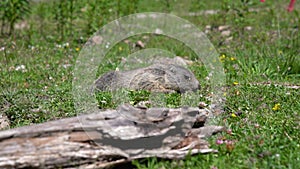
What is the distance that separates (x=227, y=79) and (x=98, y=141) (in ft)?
10.5

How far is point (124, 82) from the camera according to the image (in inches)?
230

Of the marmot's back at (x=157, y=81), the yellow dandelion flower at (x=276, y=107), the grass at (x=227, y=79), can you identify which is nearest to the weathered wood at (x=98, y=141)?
the grass at (x=227, y=79)

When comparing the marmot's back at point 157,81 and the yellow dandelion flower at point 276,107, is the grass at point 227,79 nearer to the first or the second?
the yellow dandelion flower at point 276,107

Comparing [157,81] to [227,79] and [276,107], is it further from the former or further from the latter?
[276,107]

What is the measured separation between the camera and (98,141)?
3.59 meters

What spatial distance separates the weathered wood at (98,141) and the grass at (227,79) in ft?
0.37

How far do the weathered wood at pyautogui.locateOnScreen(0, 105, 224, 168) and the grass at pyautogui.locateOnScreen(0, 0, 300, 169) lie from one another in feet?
0.37

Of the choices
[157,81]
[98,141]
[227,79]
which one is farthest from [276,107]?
[98,141]

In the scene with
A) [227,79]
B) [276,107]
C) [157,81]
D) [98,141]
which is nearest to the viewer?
[98,141]

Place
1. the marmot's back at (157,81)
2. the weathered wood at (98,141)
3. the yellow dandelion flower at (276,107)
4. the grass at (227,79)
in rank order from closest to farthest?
the weathered wood at (98,141) → the grass at (227,79) → the yellow dandelion flower at (276,107) → the marmot's back at (157,81)

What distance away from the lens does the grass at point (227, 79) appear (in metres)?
3.97

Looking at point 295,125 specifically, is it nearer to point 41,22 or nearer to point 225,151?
point 225,151

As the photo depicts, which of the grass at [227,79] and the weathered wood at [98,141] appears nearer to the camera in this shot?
the weathered wood at [98,141]

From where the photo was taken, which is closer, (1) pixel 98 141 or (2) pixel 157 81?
(1) pixel 98 141
